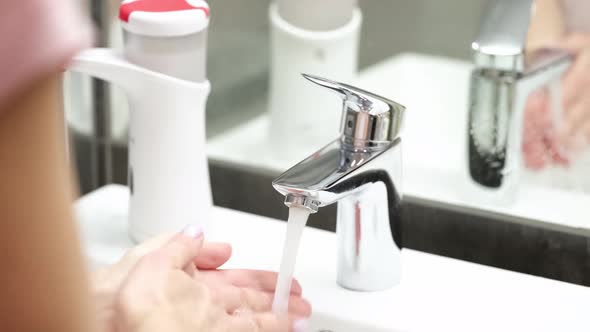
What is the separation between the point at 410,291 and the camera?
1.68ft

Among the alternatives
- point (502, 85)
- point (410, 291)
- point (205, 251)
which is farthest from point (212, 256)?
point (502, 85)

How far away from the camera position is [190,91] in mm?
520

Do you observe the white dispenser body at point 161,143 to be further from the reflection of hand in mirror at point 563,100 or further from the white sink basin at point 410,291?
the reflection of hand in mirror at point 563,100

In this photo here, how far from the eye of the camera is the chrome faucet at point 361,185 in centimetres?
45

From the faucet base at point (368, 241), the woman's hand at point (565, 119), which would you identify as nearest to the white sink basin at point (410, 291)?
the faucet base at point (368, 241)

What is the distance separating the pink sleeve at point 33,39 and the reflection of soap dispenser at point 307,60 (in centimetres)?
41

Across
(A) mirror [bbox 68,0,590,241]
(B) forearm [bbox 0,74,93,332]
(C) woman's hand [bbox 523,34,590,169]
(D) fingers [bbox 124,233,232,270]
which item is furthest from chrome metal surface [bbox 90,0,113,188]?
(B) forearm [bbox 0,74,93,332]

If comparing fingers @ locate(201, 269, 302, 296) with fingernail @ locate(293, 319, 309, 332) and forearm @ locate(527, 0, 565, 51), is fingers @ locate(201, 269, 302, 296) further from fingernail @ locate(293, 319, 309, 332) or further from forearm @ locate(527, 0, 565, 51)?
forearm @ locate(527, 0, 565, 51)

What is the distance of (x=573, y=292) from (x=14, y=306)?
0.38m

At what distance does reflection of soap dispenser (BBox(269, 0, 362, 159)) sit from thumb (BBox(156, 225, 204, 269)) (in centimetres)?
19

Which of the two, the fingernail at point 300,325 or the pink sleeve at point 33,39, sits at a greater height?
the pink sleeve at point 33,39

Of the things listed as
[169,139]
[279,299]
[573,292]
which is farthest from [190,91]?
[573,292]

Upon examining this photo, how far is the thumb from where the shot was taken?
0.45 meters

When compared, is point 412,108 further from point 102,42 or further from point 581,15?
point 102,42
